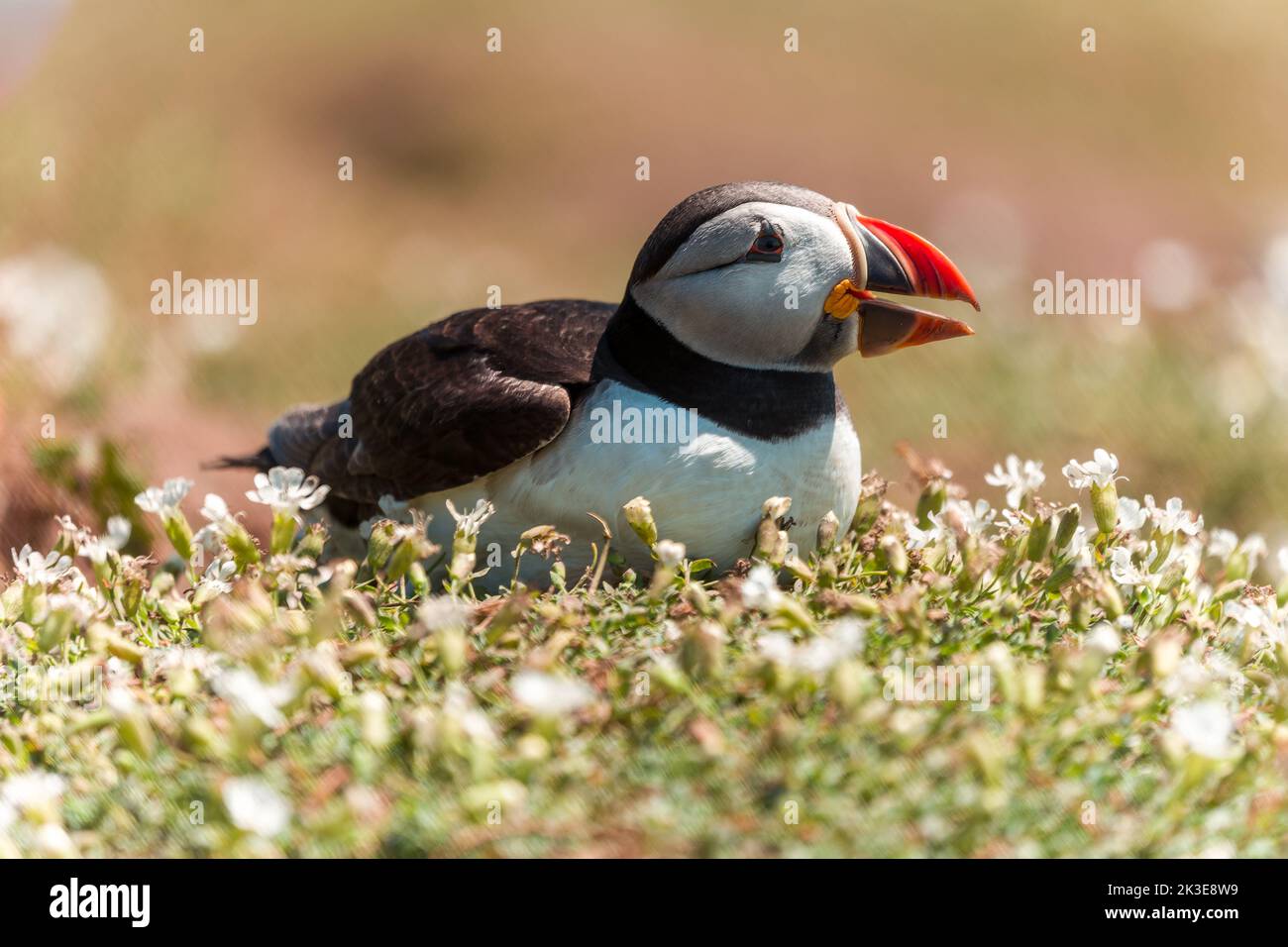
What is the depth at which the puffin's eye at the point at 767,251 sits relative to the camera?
310cm

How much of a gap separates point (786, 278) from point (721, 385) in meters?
0.29

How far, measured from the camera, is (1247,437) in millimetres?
5863

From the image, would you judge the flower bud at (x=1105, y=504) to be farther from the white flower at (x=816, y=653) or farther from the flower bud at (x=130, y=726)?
the flower bud at (x=130, y=726)

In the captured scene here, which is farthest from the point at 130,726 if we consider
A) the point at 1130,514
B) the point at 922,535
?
the point at 1130,514

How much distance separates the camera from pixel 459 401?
3.40 metres

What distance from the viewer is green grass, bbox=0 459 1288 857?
7.01 feet

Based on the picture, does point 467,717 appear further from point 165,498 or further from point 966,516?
point 966,516

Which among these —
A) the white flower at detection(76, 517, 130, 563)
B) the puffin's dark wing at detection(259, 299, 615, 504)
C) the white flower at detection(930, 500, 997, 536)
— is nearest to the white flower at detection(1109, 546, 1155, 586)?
the white flower at detection(930, 500, 997, 536)

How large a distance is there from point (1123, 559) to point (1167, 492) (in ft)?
9.66

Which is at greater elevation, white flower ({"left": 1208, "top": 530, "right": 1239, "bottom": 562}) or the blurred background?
the blurred background

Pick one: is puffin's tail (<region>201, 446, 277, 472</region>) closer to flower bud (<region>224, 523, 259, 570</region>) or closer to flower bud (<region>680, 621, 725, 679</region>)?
flower bud (<region>224, 523, 259, 570</region>)

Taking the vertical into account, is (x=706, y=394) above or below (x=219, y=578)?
above
